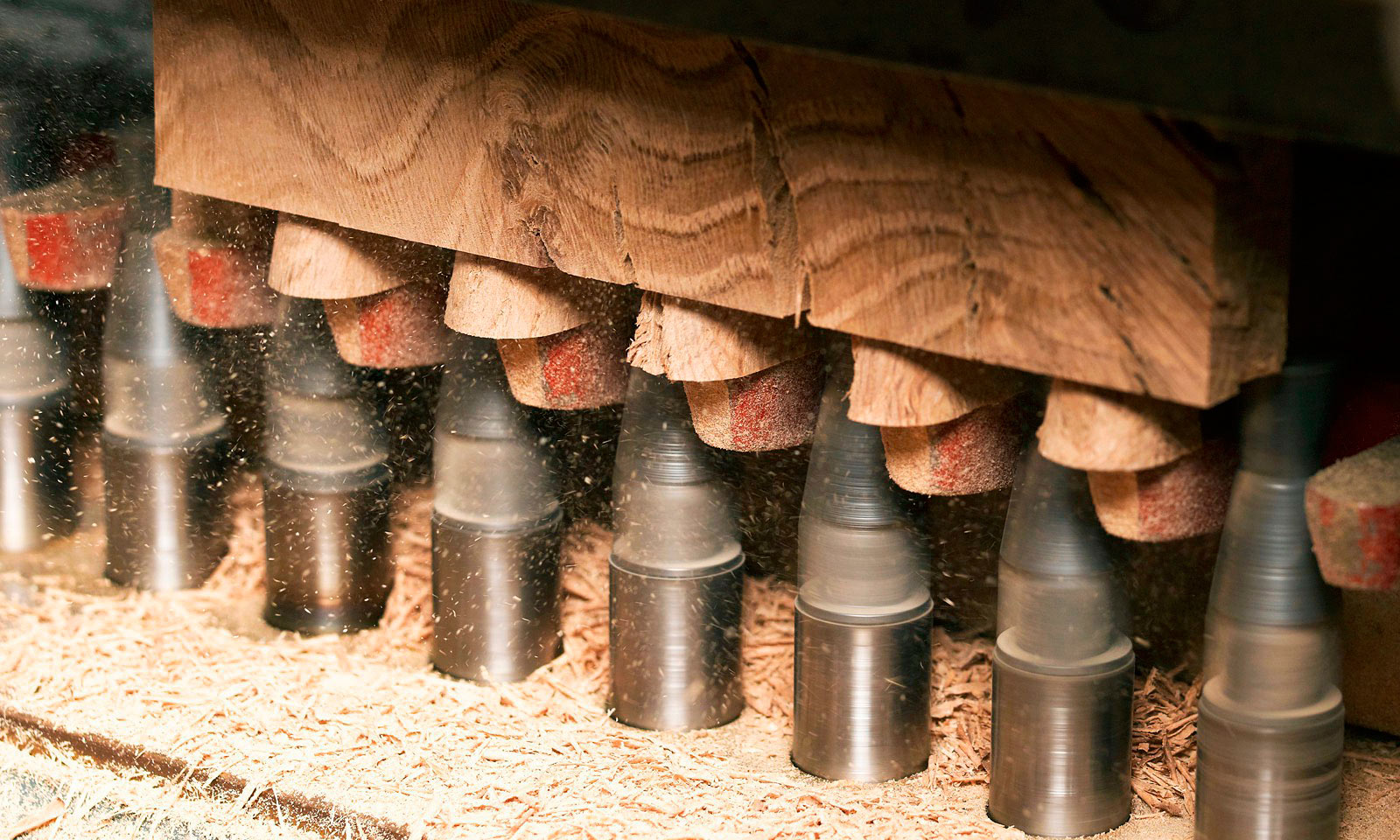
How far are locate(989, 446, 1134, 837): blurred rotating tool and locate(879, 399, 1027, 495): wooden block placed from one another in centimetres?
3

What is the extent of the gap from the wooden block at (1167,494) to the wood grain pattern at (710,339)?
32cm

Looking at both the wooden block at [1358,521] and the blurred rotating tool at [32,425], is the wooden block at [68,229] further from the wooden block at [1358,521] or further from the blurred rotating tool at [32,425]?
the wooden block at [1358,521]

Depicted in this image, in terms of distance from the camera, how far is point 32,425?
2152mm

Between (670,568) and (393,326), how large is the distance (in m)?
0.40

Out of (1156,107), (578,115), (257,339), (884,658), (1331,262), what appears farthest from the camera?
(257,339)

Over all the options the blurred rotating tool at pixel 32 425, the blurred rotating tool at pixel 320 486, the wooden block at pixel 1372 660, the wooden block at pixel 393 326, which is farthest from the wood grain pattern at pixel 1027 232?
the blurred rotating tool at pixel 32 425

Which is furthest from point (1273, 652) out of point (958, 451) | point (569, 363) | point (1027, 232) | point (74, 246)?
point (74, 246)

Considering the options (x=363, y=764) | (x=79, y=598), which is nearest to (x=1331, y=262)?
(x=363, y=764)

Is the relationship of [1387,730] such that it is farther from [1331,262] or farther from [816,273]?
[816,273]

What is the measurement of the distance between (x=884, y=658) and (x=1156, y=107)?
749 millimetres

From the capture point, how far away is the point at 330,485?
1.91 metres

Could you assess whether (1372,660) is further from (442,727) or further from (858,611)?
(442,727)

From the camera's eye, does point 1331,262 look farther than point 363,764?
No

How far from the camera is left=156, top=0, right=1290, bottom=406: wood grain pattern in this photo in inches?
42.3
